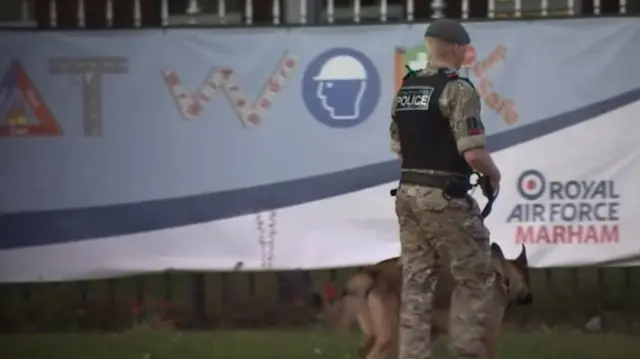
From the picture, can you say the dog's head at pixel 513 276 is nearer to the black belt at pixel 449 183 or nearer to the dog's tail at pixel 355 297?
the dog's tail at pixel 355 297

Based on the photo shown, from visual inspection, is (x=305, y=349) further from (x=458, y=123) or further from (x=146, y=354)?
(x=458, y=123)

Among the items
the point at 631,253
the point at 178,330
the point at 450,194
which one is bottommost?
the point at 178,330

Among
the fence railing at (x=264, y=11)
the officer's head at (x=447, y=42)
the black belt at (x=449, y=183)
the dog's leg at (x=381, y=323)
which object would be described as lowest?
the dog's leg at (x=381, y=323)

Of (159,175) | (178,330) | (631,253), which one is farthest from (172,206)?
(631,253)

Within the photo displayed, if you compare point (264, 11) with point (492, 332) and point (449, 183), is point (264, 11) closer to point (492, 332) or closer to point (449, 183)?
point (492, 332)

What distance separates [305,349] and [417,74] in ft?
9.92

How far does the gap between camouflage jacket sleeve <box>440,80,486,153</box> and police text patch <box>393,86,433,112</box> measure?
0.27 feet

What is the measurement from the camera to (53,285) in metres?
10.7

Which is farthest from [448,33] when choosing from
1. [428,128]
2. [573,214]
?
[573,214]

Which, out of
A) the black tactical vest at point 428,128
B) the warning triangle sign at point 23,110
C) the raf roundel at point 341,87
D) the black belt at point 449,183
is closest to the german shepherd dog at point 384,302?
the black belt at point 449,183

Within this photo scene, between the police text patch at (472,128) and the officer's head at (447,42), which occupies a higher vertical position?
the officer's head at (447,42)

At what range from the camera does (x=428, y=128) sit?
691 centimetres

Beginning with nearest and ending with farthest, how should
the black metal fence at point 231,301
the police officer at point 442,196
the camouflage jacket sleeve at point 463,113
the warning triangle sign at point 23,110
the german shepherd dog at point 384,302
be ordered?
1. the camouflage jacket sleeve at point 463,113
2. the police officer at point 442,196
3. the german shepherd dog at point 384,302
4. the warning triangle sign at point 23,110
5. the black metal fence at point 231,301

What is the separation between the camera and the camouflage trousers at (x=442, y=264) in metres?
6.92
